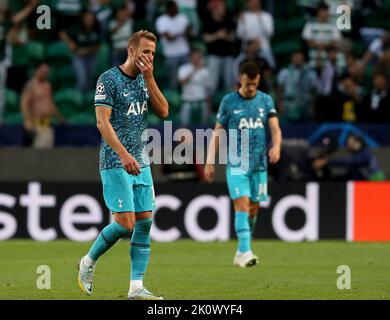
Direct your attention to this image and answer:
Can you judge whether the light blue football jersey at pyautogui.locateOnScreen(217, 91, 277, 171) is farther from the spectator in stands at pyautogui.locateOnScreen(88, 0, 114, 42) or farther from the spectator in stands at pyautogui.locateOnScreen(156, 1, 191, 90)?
the spectator in stands at pyautogui.locateOnScreen(88, 0, 114, 42)

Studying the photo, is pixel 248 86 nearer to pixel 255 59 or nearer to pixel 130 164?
pixel 130 164

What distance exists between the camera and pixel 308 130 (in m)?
19.4

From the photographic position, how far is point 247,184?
46.7ft

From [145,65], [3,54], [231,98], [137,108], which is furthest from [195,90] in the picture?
[145,65]

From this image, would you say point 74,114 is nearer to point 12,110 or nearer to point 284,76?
point 12,110

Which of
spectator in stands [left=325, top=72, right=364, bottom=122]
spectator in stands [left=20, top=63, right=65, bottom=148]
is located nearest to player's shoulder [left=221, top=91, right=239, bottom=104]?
spectator in stands [left=325, top=72, right=364, bottom=122]

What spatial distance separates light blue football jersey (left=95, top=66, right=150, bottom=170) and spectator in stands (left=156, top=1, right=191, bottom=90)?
34.8 ft

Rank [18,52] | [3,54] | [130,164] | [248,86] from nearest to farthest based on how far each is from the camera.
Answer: [130,164]
[248,86]
[3,54]
[18,52]

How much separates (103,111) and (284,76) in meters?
10.5

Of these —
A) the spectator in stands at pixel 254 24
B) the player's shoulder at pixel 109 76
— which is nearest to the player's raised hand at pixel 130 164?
the player's shoulder at pixel 109 76

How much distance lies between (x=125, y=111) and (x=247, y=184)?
4.12 meters

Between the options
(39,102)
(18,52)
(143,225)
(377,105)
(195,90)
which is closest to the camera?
(143,225)

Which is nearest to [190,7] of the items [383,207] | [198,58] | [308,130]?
[198,58]

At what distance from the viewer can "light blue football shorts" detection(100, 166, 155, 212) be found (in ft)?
33.6
